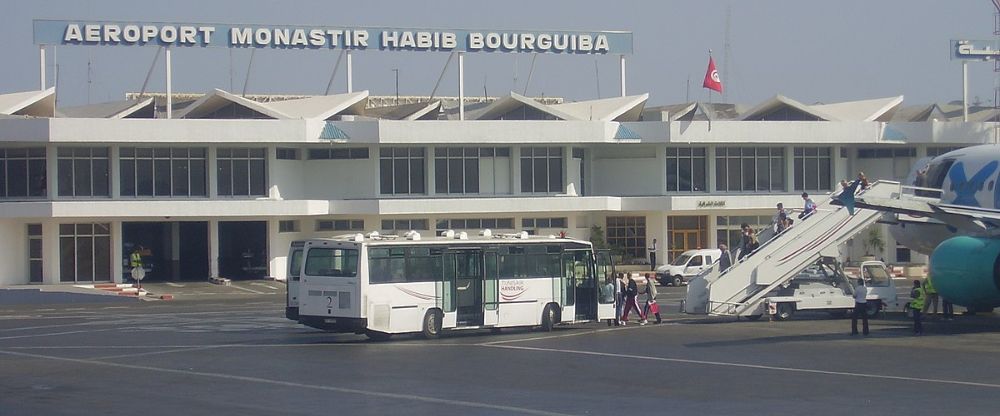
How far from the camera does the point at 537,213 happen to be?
220ft

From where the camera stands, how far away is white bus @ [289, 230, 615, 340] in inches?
1218

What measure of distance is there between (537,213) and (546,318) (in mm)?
33194

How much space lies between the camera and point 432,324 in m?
32.2

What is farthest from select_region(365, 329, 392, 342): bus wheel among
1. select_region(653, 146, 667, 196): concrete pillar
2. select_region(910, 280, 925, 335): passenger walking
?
select_region(653, 146, 667, 196): concrete pillar

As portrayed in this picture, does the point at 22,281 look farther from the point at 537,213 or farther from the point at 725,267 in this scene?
the point at 725,267

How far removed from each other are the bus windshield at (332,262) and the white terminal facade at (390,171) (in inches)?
1151

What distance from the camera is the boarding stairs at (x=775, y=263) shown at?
34562 mm

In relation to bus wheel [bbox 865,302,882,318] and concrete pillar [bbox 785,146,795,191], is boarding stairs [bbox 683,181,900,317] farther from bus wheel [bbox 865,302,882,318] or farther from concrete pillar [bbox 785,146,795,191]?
concrete pillar [bbox 785,146,795,191]

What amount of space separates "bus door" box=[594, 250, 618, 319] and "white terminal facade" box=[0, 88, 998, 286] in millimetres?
25724

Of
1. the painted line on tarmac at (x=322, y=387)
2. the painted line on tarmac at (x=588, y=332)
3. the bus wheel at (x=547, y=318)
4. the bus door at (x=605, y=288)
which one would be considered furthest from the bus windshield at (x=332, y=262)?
the bus door at (x=605, y=288)

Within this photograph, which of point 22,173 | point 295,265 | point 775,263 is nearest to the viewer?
point 295,265

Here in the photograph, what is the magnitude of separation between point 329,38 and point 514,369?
144 ft

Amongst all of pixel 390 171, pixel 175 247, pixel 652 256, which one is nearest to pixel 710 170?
pixel 652 256

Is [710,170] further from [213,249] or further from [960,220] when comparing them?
[960,220]
